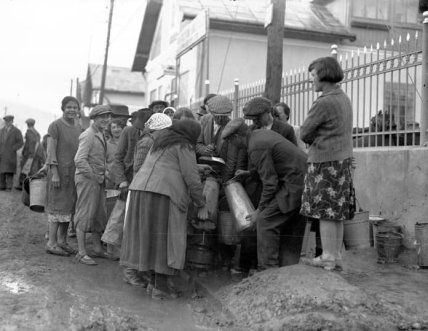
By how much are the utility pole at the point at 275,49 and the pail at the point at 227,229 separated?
9.85 ft

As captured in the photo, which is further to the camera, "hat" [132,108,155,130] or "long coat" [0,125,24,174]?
"long coat" [0,125,24,174]

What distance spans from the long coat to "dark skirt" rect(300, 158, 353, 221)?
408 inches

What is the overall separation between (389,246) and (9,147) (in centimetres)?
1028

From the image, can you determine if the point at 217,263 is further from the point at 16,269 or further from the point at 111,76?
the point at 111,76

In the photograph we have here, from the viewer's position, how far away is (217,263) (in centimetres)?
571

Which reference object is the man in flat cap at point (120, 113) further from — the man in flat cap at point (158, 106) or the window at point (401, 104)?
the window at point (401, 104)

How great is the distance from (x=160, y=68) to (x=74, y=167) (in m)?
17.3

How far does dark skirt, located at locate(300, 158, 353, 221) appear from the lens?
450 centimetres

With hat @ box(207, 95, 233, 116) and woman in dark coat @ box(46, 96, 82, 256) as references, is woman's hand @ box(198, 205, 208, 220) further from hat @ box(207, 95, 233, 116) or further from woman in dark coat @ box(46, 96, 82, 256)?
woman in dark coat @ box(46, 96, 82, 256)

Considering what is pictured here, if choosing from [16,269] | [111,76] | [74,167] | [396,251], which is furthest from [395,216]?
[111,76]

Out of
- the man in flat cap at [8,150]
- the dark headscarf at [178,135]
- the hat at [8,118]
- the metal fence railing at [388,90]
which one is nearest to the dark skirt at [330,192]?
the dark headscarf at [178,135]

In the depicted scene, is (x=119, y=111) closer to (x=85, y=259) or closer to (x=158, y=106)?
(x=158, y=106)

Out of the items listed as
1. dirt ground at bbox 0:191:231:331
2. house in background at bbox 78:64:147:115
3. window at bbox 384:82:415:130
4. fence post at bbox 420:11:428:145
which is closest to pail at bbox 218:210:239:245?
dirt ground at bbox 0:191:231:331

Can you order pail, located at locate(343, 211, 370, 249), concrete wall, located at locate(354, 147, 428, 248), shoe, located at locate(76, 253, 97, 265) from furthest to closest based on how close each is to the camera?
concrete wall, located at locate(354, 147, 428, 248) → shoe, located at locate(76, 253, 97, 265) → pail, located at locate(343, 211, 370, 249)
